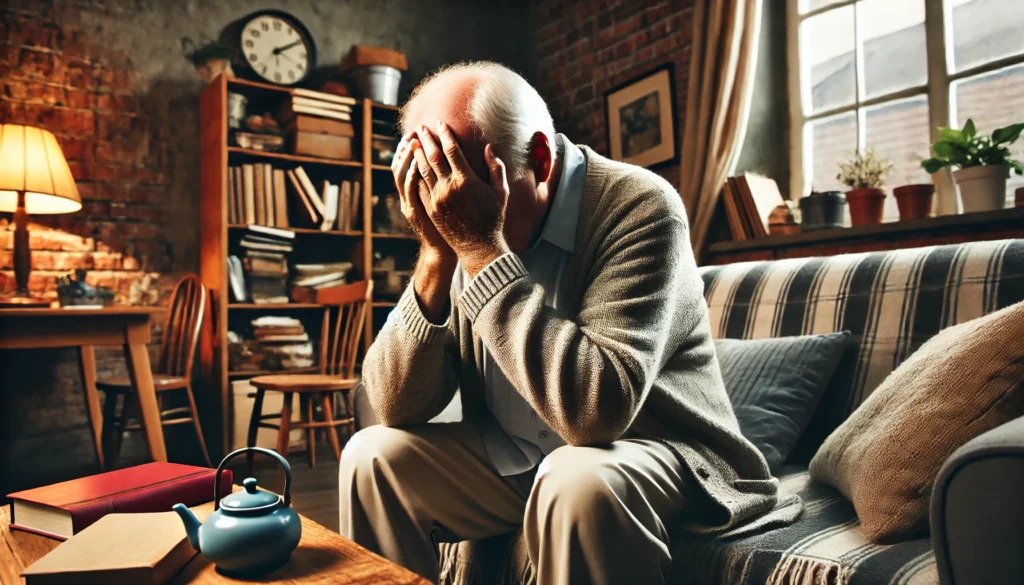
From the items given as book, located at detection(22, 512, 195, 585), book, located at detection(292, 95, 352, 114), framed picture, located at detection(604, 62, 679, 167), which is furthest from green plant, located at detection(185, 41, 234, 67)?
book, located at detection(22, 512, 195, 585)

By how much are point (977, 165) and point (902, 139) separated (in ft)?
1.92

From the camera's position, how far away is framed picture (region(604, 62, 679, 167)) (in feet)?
11.6

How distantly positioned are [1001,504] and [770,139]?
2.86 meters

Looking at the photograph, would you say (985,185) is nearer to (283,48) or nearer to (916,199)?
(916,199)

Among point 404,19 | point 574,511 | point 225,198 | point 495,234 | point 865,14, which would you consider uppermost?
point 404,19

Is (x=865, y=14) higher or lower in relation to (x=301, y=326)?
higher

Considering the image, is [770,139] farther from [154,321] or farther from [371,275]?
[154,321]

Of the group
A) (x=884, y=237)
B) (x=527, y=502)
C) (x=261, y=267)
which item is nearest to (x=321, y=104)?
(x=261, y=267)

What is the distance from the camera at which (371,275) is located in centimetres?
393

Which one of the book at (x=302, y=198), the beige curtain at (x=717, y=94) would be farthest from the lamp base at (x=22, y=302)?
the beige curtain at (x=717, y=94)

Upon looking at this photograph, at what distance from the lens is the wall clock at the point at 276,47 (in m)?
3.71

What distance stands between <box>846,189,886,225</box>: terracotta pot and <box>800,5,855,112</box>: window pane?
642mm

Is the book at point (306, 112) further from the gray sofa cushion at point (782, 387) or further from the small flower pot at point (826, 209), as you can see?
the gray sofa cushion at point (782, 387)

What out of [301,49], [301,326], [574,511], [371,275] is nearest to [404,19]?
[301,49]
